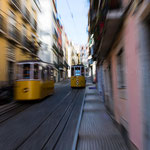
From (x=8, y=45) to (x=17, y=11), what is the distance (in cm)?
416

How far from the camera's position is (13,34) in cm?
1334

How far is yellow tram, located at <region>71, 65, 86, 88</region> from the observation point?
1645 centimetres

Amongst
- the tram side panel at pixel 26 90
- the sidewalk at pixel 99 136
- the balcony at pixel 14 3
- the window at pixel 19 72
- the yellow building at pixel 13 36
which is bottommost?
the sidewalk at pixel 99 136

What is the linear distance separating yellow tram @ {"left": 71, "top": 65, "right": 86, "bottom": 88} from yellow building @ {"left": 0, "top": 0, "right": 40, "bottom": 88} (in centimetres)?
595

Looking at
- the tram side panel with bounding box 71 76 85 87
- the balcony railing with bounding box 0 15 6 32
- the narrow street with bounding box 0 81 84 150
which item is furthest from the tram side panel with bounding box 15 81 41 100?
the tram side panel with bounding box 71 76 85 87

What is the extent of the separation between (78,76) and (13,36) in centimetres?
800

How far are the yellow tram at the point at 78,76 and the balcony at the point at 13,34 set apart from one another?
691 centimetres

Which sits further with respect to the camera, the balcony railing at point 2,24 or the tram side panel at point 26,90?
the balcony railing at point 2,24

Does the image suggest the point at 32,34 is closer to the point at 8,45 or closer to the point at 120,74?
the point at 8,45

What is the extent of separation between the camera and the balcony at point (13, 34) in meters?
12.6

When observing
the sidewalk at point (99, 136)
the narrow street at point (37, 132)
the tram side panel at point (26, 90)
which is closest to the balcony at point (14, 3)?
the tram side panel at point (26, 90)

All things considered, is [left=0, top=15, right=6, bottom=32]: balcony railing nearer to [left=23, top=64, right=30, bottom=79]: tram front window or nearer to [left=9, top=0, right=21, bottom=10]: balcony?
[left=9, top=0, right=21, bottom=10]: balcony

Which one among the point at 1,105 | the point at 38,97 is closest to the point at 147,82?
the point at 38,97

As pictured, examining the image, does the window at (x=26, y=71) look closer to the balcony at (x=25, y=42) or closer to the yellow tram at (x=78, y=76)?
the balcony at (x=25, y=42)
